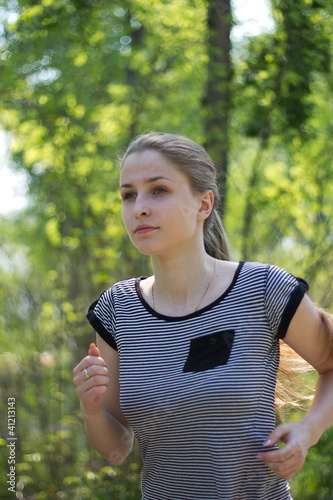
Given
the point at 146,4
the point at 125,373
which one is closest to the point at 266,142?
the point at 146,4

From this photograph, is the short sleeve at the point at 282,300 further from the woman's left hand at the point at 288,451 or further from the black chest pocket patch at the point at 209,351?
the woman's left hand at the point at 288,451

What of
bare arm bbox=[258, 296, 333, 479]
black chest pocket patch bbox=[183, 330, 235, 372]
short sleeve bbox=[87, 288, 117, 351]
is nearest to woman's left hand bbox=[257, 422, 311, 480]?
bare arm bbox=[258, 296, 333, 479]

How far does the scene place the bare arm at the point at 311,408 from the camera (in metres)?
1.75

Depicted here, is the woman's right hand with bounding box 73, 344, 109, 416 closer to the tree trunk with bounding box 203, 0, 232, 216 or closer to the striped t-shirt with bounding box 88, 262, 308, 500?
the striped t-shirt with bounding box 88, 262, 308, 500

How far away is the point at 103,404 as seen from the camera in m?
2.12

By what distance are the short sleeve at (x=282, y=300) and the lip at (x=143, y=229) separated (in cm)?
39

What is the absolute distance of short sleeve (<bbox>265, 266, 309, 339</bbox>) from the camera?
73.2 inches

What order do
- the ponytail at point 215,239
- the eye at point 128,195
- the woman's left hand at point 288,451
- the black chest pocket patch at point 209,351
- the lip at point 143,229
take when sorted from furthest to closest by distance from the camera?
the ponytail at point 215,239
the eye at point 128,195
the lip at point 143,229
the black chest pocket patch at point 209,351
the woman's left hand at point 288,451

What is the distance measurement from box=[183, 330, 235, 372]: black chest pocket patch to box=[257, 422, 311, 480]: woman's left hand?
0.26 meters

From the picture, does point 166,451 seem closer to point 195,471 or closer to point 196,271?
point 195,471

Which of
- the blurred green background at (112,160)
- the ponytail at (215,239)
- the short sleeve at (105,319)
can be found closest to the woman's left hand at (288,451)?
the short sleeve at (105,319)

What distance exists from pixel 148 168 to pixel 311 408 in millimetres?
904

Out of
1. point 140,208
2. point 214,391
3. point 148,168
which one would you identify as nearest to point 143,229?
point 140,208

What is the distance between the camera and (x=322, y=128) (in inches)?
182
